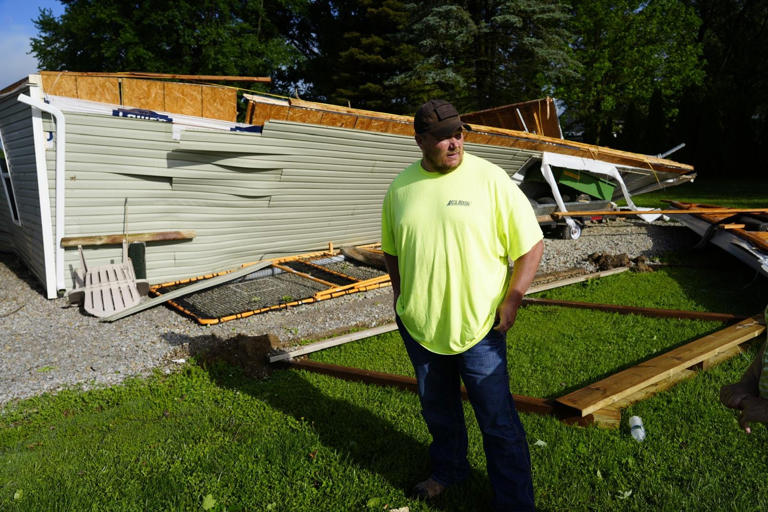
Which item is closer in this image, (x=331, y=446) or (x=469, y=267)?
(x=469, y=267)

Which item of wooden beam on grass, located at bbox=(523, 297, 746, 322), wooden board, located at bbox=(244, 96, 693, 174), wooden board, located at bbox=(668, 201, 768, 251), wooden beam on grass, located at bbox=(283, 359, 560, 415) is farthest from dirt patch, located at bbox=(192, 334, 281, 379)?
wooden board, located at bbox=(668, 201, 768, 251)

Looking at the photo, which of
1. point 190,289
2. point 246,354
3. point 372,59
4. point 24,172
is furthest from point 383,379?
point 372,59

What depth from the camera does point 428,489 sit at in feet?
9.36

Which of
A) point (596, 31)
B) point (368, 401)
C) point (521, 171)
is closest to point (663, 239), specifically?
point (521, 171)

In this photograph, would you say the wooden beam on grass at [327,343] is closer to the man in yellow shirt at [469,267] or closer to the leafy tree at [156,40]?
the man in yellow shirt at [469,267]

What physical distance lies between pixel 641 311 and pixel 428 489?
4448 mm

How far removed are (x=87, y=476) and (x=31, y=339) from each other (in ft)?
12.7

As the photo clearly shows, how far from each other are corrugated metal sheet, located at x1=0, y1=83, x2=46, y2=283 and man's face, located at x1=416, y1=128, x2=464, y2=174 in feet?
22.9

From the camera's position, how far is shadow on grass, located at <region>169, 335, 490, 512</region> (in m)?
3.01

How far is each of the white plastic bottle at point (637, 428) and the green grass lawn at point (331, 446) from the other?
51 millimetres

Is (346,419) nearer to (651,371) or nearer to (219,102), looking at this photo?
(651,371)

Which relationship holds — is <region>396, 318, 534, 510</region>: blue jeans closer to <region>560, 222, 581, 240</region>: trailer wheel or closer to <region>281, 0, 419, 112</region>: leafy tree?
<region>560, 222, 581, 240</region>: trailer wheel

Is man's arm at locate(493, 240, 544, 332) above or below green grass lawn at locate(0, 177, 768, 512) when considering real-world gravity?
above

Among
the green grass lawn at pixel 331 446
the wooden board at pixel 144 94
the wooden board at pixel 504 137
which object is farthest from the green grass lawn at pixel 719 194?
the wooden board at pixel 144 94
